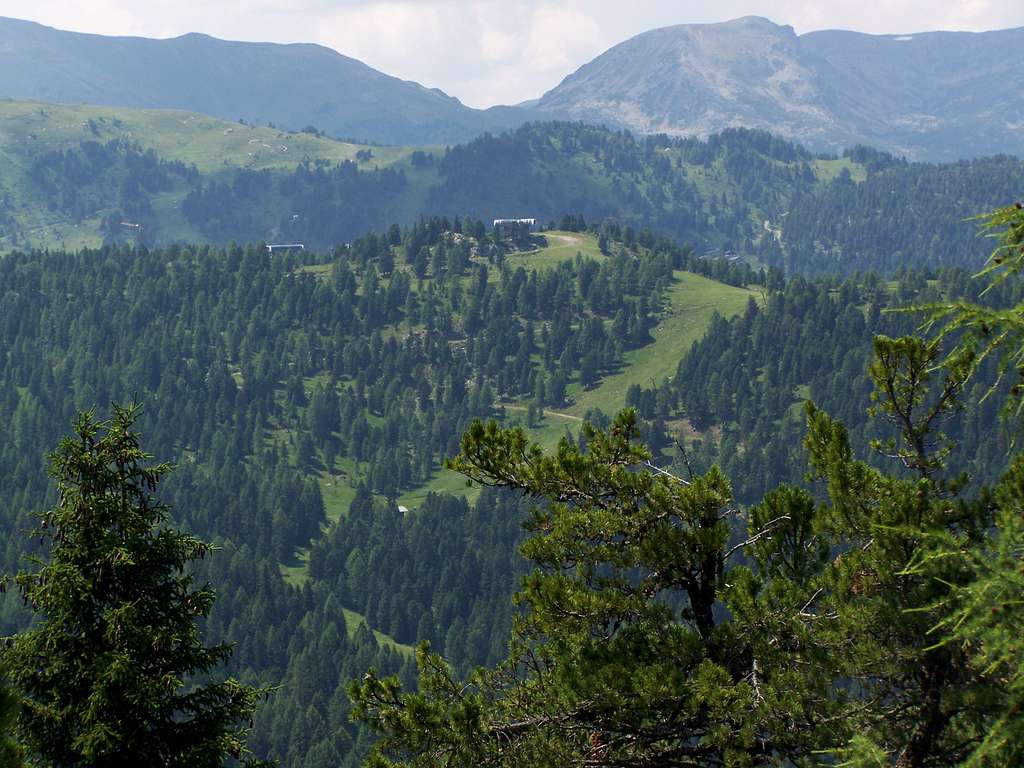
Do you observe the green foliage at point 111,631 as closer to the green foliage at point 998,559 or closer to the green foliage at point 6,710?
the green foliage at point 6,710

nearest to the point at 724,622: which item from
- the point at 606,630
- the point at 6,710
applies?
the point at 606,630

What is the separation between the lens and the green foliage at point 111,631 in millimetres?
24953

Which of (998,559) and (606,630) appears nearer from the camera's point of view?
(998,559)

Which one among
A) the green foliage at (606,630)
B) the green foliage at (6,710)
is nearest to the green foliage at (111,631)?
the green foliage at (606,630)

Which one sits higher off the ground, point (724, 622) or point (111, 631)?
point (724, 622)

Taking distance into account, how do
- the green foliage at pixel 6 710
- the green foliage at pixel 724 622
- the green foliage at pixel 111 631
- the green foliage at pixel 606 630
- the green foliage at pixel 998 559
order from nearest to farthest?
the green foliage at pixel 6 710 → the green foliage at pixel 998 559 → the green foliage at pixel 724 622 → the green foliage at pixel 111 631 → the green foliage at pixel 606 630

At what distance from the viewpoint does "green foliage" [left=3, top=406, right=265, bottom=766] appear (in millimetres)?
24953

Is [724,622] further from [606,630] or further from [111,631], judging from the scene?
[111,631]

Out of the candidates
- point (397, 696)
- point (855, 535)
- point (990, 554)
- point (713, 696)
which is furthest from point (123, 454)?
point (990, 554)

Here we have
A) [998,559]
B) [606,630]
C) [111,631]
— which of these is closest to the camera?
[998,559]

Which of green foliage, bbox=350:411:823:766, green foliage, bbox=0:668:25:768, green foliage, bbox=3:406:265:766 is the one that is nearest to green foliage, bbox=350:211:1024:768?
green foliage, bbox=350:411:823:766

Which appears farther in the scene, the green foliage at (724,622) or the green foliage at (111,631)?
the green foliage at (111,631)

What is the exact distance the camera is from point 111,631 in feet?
82.3

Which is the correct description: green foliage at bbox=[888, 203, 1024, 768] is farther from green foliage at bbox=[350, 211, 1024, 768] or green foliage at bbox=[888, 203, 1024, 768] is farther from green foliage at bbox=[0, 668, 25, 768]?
green foliage at bbox=[0, 668, 25, 768]
